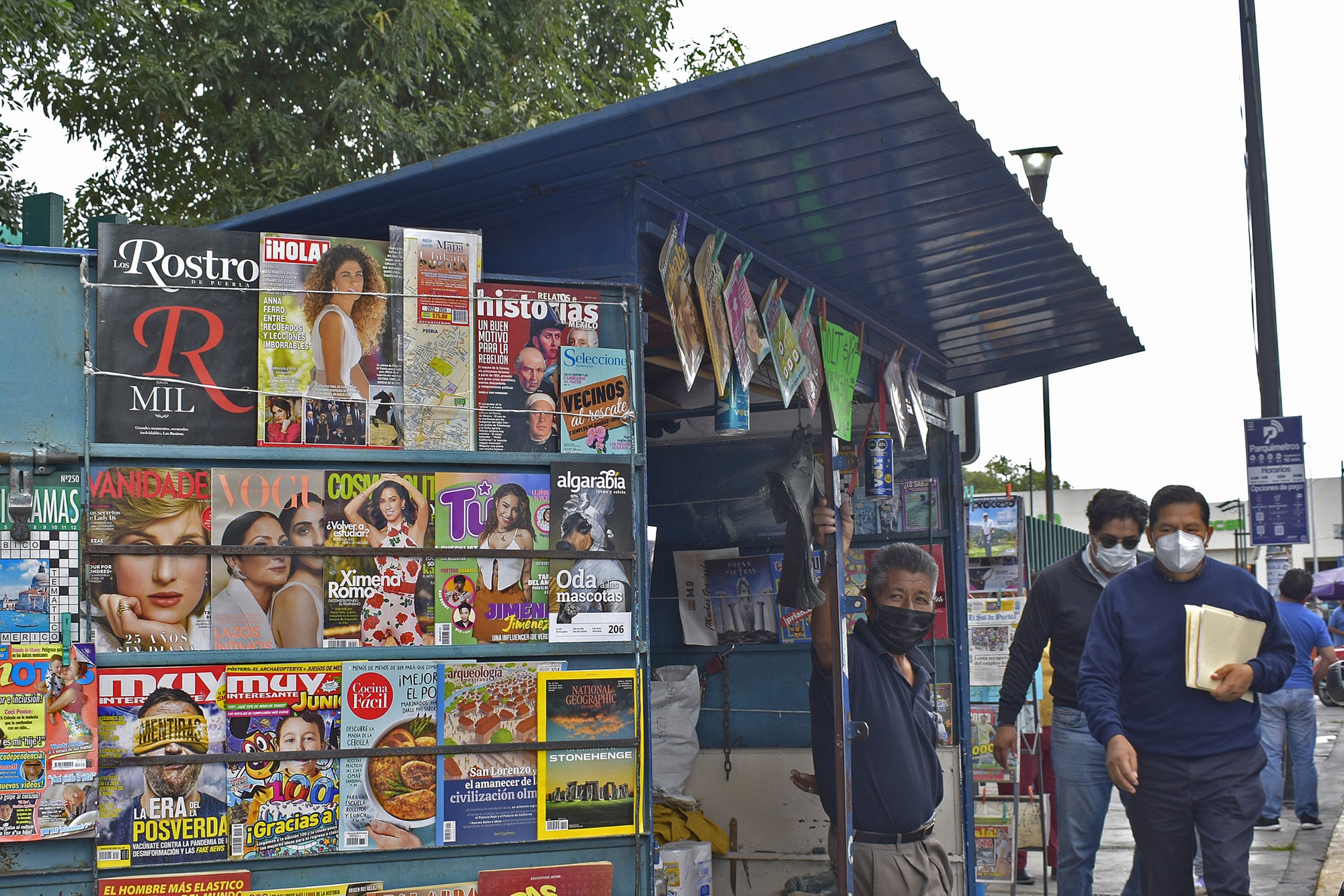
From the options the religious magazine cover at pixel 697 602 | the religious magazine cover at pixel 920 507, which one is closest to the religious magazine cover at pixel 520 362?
the religious magazine cover at pixel 697 602

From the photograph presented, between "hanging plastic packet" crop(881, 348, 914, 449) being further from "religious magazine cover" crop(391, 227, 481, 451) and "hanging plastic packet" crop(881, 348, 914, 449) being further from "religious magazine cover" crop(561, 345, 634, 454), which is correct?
"religious magazine cover" crop(391, 227, 481, 451)

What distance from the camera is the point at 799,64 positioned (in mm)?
3492

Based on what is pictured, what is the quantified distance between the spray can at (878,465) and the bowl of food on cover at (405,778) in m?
3.55

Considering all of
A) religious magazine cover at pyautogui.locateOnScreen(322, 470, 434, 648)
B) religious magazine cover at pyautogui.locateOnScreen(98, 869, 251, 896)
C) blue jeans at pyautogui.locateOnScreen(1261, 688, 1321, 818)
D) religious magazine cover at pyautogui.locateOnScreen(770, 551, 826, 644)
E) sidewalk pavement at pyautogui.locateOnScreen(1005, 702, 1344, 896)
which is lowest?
sidewalk pavement at pyautogui.locateOnScreen(1005, 702, 1344, 896)

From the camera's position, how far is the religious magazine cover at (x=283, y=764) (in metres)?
3.46

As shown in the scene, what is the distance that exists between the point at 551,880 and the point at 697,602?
10.8 ft

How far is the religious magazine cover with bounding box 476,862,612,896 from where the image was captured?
365 cm

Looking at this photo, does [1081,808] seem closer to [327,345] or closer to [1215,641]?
[1215,641]

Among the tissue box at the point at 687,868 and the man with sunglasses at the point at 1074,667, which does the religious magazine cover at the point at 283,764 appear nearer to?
the tissue box at the point at 687,868

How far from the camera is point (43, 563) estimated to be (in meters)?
3.38

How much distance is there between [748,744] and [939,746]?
1.07 metres

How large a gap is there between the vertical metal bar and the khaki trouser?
6 centimetres

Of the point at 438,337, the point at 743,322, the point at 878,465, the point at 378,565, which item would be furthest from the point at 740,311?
the point at 878,465

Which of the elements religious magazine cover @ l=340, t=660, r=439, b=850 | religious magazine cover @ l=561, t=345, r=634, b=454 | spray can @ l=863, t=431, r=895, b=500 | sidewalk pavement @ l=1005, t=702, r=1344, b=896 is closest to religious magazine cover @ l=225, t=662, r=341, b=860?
religious magazine cover @ l=340, t=660, r=439, b=850
